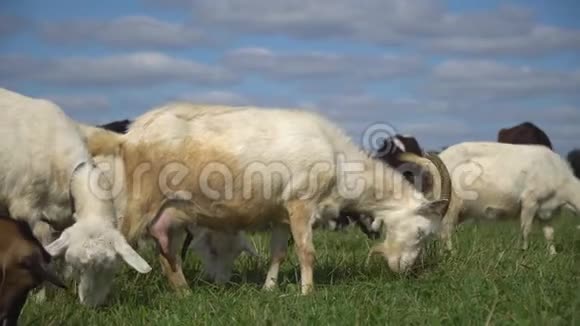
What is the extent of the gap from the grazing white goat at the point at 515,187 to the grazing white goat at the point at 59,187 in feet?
23.0

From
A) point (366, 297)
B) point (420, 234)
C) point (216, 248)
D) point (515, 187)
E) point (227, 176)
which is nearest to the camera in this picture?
point (366, 297)

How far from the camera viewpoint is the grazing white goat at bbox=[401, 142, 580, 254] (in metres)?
13.5

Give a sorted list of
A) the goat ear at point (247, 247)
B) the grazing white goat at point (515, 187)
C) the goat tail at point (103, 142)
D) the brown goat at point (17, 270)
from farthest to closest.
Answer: the grazing white goat at point (515, 187), the goat ear at point (247, 247), the goat tail at point (103, 142), the brown goat at point (17, 270)

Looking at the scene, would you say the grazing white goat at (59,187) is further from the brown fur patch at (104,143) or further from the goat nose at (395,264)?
the goat nose at (395,264)

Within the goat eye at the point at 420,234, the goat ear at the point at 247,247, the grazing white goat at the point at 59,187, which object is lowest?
the goat ear at the point at 247,247

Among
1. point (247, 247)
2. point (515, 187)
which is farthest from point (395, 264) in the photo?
point (515, 187)

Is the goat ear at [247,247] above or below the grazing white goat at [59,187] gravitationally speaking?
below

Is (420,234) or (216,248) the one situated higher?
(420,234)

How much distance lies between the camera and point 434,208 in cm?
909

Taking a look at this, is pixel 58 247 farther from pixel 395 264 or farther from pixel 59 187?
pixel 395 264

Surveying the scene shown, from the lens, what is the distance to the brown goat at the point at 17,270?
5.73m

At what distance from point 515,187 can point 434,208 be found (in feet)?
16.1

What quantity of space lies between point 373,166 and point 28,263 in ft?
15.1

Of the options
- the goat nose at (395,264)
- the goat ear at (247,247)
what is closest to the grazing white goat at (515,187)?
the goat nose at (395,264)
